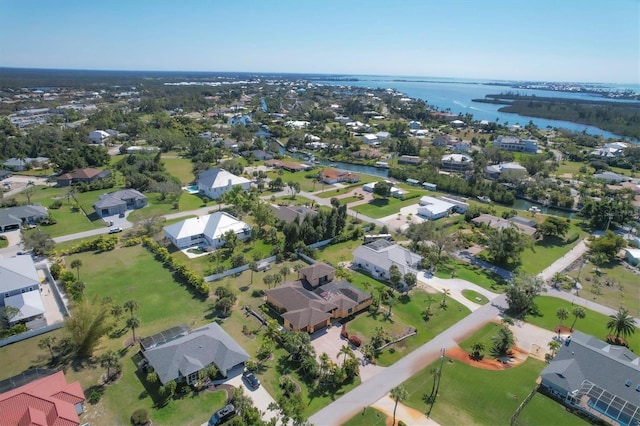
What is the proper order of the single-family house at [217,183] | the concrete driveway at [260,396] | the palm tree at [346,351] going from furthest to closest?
the single-family house at [217,183] → the palm tree at [346,351] → the concrete driveway at [260,396]

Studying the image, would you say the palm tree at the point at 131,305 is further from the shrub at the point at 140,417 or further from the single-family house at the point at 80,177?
the single-family house at the point at 80,177

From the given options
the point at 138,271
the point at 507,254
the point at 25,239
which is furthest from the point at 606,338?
the point at 25,239

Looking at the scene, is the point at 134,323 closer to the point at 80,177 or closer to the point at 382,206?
the point at 382,206

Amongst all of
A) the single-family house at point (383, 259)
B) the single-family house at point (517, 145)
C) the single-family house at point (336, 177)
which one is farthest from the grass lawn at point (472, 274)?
the single-family house at point (517, 145)

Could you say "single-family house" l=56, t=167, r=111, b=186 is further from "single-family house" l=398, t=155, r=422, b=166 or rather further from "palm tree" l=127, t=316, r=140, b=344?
"single-family house" l=398, t=155, r=422, b=166

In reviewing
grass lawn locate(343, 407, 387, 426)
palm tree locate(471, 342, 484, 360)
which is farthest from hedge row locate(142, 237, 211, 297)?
palm tree locate(471, 342, 484, 360)

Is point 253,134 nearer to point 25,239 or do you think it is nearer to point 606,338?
point 25,239
